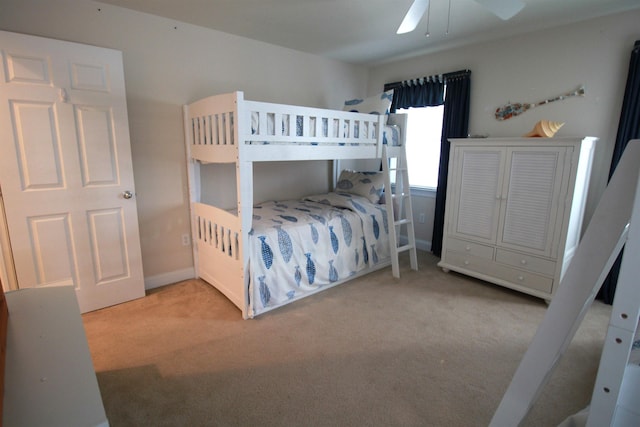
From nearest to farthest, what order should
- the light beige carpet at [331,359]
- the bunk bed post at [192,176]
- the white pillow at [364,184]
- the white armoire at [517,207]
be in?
the light beige carpet at [331,359] → the white armoire at [517,207] → the bunk bed post at [192,176] → the white pillow at [364,184]

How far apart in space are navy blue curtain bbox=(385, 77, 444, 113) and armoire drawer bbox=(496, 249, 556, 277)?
6.15 feet

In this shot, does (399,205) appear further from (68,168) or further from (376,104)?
(68,168)

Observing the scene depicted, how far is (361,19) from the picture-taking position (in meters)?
2.81

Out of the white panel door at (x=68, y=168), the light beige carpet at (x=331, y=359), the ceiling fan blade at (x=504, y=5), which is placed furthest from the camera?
the white panel door at (x=68, y=168)

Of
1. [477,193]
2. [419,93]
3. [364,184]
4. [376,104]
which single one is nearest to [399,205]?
[364,184]

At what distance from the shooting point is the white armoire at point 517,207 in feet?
8.73

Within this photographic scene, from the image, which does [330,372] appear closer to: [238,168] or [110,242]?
[238,168]

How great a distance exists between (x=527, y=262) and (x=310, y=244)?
1.94m

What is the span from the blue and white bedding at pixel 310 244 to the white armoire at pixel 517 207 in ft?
2.74

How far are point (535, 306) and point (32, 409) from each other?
328cm

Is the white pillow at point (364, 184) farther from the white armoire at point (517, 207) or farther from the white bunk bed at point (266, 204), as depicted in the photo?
the white armoire at point (517, 207)

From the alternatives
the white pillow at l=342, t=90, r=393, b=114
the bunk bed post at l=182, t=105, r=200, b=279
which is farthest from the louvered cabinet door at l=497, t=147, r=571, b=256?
the bunk bed post at l=182, t=105, r=200, b=279

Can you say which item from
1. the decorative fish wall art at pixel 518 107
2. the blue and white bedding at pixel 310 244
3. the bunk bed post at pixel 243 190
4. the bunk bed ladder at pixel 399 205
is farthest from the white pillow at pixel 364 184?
the bunk bed post at pixel 243 190

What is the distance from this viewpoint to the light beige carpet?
1685 mm
